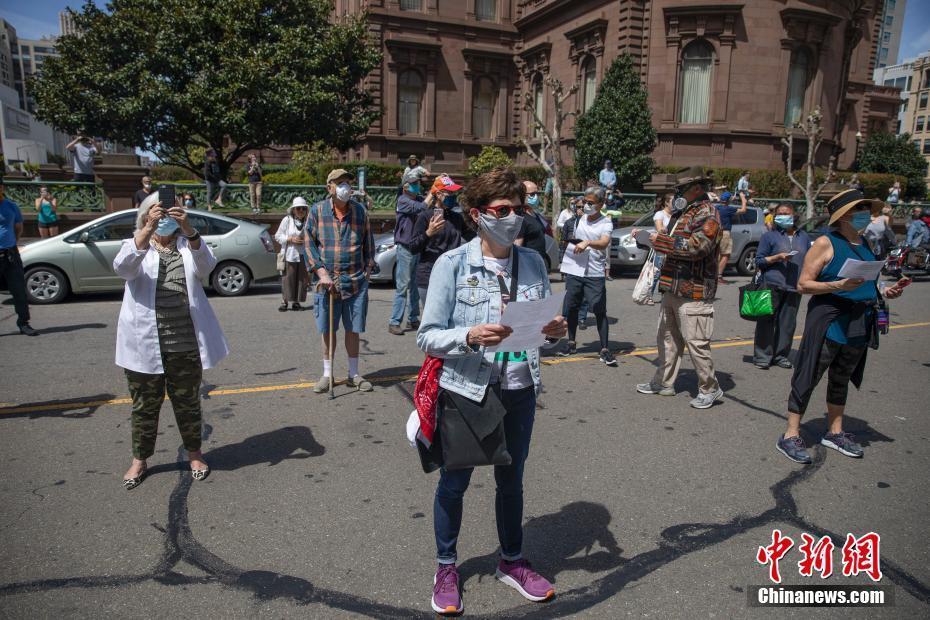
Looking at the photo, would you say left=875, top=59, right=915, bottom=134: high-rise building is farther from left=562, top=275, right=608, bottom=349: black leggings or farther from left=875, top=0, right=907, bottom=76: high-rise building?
left=562, top=275, right=608, bottom=349: black leggings

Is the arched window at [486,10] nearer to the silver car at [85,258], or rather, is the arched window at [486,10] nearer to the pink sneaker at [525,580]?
the silver car at [85,258]

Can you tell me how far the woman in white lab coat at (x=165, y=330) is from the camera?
4094 mm

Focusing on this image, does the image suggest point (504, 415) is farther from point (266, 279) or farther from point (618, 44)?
point (618, 44)

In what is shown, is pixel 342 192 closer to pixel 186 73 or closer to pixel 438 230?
pixel 438 230

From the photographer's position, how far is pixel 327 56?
22312 mm

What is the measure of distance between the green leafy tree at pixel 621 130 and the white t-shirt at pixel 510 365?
23.2 m

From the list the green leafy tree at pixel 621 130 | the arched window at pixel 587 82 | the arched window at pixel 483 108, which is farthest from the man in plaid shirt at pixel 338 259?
the arched window at pixel 483 108

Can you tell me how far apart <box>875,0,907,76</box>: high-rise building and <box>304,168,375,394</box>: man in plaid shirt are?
129672 mm

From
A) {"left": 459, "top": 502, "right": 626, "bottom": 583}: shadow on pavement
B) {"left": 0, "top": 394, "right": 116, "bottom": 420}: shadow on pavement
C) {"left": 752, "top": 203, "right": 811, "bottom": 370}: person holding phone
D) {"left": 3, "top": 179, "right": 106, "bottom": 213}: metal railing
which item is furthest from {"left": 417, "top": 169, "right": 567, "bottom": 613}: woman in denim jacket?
{"left": 3, "top": 179, "right": 106, "bottom": 213}: metal railing

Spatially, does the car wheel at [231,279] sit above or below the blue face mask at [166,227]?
below

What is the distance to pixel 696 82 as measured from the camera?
2684 centimetres

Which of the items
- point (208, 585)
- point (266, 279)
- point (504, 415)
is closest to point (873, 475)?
point (504, 415)

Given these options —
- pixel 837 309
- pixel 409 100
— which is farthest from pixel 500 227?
pixel 409 100

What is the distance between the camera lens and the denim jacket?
285 centimetres
